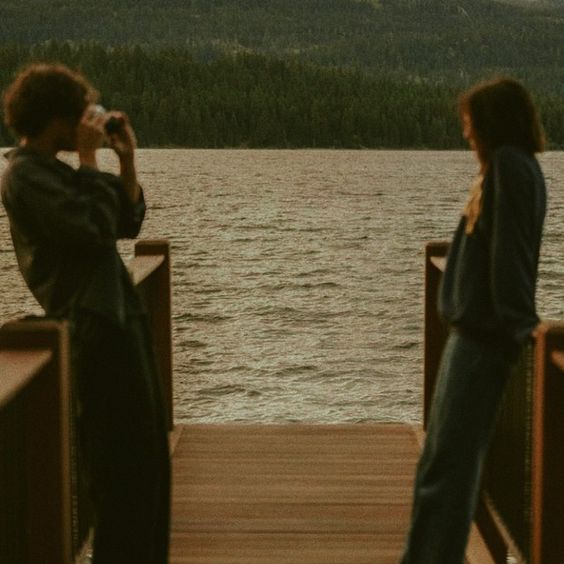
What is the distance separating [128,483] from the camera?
11.1 feet

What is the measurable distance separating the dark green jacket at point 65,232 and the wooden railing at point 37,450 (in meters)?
0.13

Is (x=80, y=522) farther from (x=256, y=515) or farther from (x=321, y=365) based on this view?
(x=321, y=365)

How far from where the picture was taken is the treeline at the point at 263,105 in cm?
17812

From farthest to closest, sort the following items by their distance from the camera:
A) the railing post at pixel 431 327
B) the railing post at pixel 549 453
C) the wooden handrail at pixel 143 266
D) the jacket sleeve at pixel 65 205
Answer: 1. the railing post at pixel 431 327
2. the wooden handrail at pixel 143 266
3. the railing post at pixel 549 453
4. the jacket sleeve at pixel 65 205

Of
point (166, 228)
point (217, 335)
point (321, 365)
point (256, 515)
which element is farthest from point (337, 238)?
point (256, 515)

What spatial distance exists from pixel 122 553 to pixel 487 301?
1.28 meters

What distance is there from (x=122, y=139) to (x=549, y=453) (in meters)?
1.60

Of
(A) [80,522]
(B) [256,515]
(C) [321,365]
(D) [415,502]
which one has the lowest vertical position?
(C) [321,365]

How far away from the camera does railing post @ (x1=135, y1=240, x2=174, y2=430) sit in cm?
664

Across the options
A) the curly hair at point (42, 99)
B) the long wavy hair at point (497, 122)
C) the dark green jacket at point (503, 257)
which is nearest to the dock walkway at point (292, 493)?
the dark green jacket at point (503, 257)

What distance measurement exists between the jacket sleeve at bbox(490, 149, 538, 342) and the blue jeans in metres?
0.16

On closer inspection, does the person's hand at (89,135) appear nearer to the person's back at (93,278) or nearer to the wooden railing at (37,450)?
the person's back at (93,278)

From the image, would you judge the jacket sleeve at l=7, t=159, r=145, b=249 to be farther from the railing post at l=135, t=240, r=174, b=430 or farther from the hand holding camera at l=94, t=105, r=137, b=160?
the railing post at l=135, t=240, r=174, b=430

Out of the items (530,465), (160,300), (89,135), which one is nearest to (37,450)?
(89,135)
